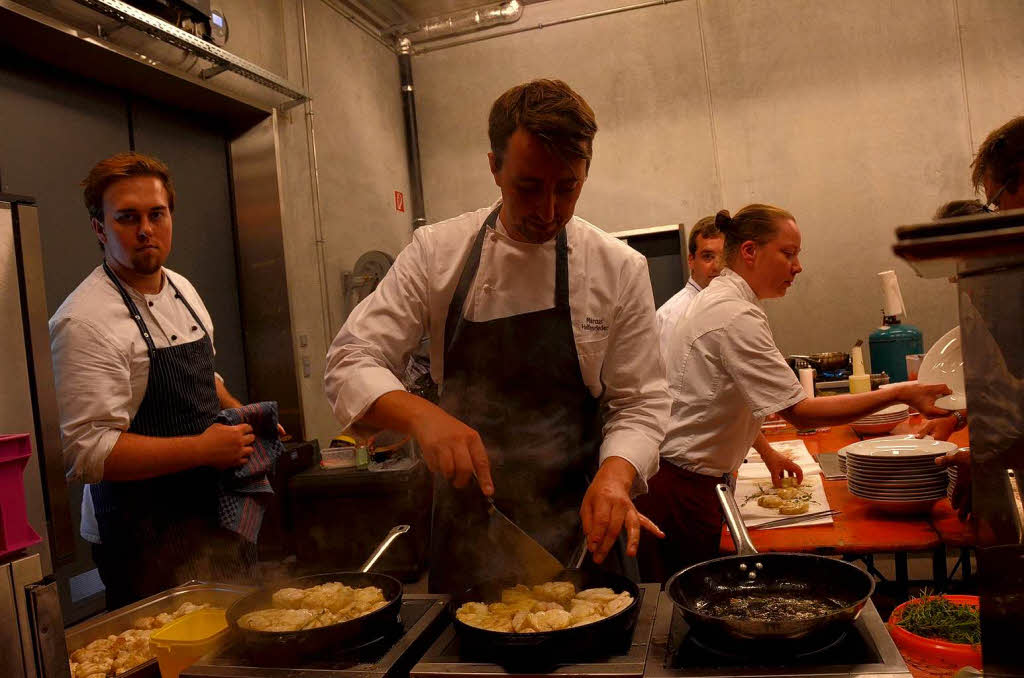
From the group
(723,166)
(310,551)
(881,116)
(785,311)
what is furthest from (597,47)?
(310,551)

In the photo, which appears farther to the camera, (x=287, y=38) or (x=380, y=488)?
(x=287, y=38)

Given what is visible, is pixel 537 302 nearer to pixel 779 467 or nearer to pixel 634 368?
pixel 634 368

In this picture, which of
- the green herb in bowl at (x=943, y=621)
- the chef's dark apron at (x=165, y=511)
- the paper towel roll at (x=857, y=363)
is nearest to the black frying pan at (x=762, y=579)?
the green herb in bowl at (x=943, y=621)

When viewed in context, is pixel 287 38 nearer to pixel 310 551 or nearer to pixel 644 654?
pixel 310 551

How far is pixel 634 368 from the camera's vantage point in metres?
1.84

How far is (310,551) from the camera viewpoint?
4.63 m

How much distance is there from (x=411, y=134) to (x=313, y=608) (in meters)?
6.02

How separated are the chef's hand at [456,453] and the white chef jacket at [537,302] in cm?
36

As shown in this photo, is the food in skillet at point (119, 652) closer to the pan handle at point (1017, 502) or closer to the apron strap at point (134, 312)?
the apron strap at point (134, 312)

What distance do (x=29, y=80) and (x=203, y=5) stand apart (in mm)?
931

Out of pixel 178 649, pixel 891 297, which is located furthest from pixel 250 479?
pixel 891 297

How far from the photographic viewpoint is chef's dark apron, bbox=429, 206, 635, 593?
1.88m

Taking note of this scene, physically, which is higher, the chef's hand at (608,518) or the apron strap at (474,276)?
the apron strap at (474,276)

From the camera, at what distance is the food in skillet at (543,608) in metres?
1.15
